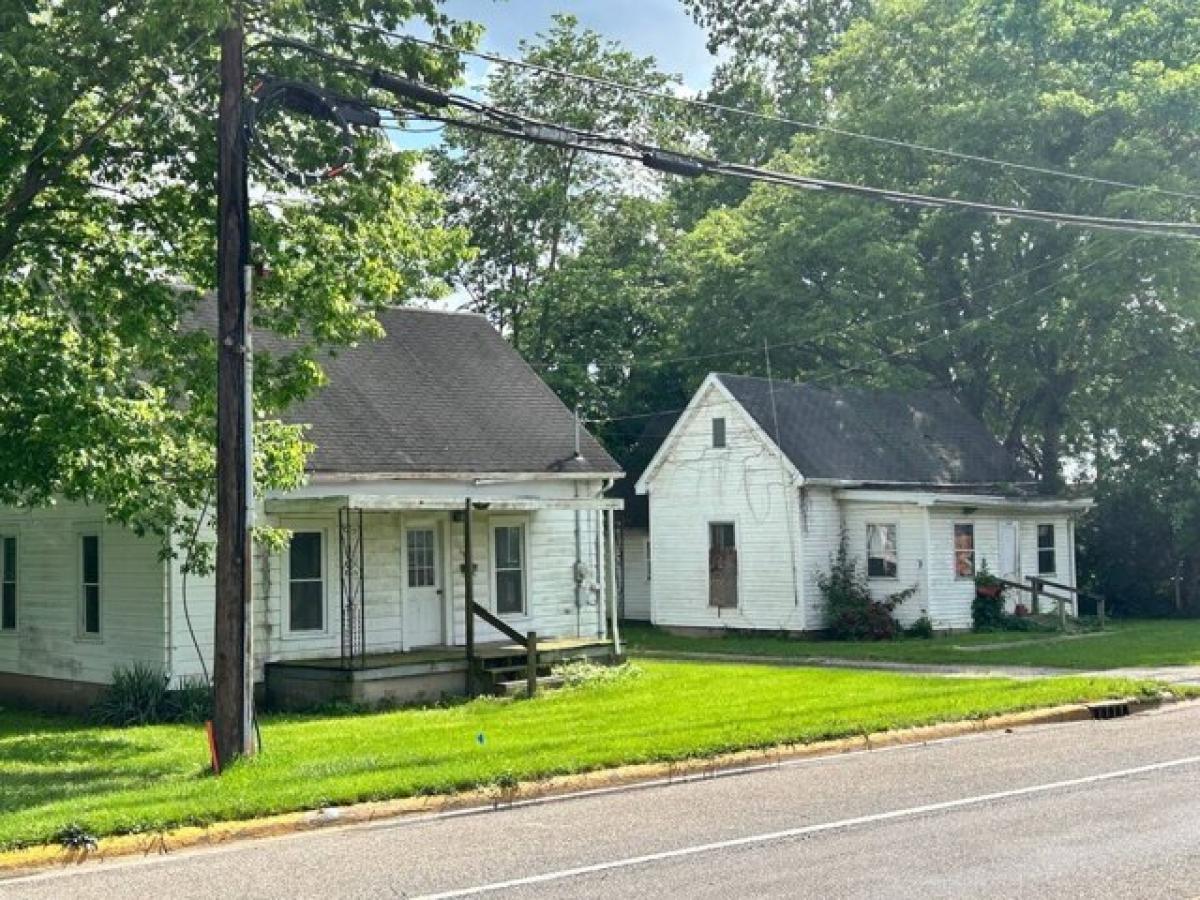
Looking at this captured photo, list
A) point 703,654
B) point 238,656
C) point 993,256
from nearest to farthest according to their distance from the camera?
point 238,656 < point 703,654 < point 993,256

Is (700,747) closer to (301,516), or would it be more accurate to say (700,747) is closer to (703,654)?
(301,516)

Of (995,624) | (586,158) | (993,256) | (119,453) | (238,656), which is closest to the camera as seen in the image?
(238,656)

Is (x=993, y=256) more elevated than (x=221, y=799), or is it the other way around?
(x=993, y=256)

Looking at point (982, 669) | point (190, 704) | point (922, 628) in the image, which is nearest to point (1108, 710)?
point (982, 669)

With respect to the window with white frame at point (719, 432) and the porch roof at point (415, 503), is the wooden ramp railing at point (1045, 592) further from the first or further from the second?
the porch roof at point (415, 503)

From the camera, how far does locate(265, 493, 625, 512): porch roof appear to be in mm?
19375

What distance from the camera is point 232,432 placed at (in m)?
13.7

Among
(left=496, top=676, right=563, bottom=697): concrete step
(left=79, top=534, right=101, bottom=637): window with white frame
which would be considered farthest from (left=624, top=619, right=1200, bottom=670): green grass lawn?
(left=79, top=534, right=101, bottom=637): window with white frame

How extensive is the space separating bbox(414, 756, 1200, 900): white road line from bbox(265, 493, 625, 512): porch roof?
10324 millimetres

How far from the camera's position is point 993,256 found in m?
41.3

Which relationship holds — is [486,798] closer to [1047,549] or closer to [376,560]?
[376,560]

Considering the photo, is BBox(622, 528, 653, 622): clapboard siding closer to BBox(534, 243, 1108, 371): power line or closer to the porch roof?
BBox(534, 243, 1108, 371): power line

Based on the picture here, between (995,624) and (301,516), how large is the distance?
58.6 ft

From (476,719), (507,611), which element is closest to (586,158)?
(507,611)
